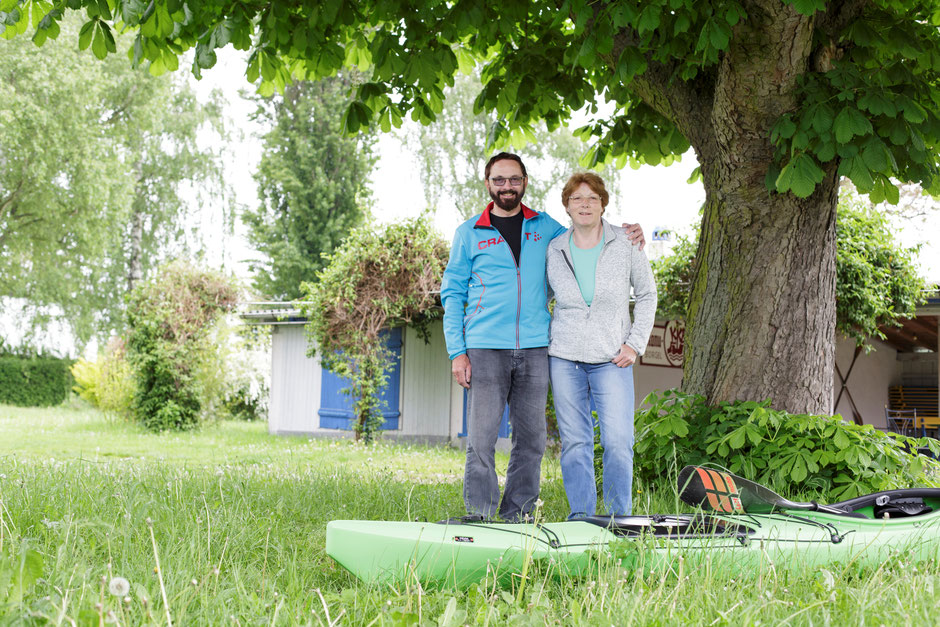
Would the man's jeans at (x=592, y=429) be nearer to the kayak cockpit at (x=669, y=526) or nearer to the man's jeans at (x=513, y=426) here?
the man's jeans at (x=513, y=426)

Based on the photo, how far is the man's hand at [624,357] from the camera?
3.85 meters

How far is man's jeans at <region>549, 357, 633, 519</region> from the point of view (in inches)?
153

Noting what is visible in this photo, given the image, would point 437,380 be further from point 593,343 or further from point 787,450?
point 593,343

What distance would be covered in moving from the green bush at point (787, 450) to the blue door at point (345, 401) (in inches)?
369

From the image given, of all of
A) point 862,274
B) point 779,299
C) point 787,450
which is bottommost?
point 787,450

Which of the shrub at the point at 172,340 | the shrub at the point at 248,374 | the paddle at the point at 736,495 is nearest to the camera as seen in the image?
the paddle at the point at 736,495

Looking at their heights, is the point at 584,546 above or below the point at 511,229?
below

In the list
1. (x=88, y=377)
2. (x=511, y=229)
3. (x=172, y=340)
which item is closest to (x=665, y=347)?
(x=511, y=229)

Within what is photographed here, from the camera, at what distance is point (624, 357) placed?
3.86 metres

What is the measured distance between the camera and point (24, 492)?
12.7ft

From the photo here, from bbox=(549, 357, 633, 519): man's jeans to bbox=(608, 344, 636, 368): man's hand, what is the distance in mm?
40

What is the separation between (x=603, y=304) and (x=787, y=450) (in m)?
1.49

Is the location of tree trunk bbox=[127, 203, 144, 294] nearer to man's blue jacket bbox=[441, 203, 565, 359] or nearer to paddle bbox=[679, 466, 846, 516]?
man's blue jacket bbox=[441, 203, 565, 359]

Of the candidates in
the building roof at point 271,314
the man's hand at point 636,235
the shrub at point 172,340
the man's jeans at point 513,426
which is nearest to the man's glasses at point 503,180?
the man's hand at point 636,235
